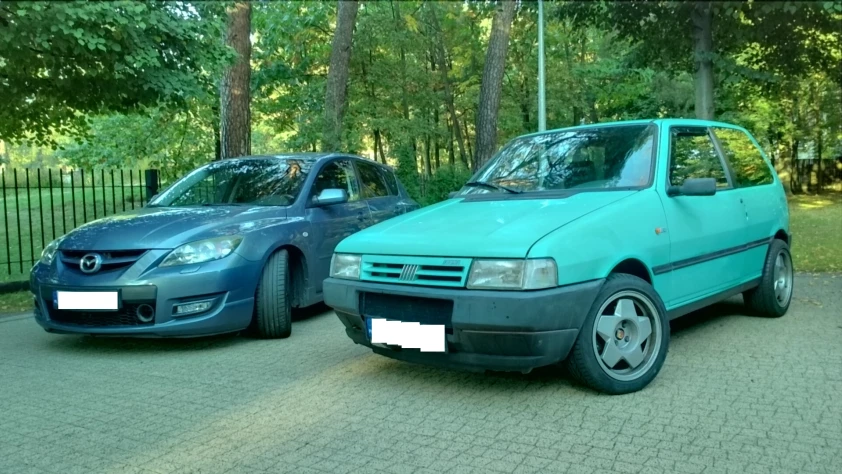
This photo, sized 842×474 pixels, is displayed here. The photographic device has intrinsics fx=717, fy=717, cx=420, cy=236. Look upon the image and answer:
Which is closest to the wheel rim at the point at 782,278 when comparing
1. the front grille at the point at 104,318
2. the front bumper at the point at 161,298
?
the front bumper at the point at 161,298

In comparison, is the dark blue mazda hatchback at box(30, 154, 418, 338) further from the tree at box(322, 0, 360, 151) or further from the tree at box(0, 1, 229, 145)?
the tree at box(322, 0, 360, 151)

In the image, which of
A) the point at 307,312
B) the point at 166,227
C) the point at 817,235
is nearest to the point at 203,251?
the point at 166,227

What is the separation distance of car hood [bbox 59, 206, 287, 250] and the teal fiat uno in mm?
1501

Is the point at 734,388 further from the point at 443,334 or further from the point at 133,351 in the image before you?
the point at 133,351

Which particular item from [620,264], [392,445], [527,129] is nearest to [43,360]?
[392,445]

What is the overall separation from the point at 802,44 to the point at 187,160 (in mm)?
16754

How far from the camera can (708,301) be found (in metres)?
5.09

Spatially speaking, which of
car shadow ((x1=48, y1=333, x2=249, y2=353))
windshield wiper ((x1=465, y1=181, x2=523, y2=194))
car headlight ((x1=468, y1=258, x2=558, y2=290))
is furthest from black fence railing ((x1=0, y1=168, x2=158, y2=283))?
car headlight ((x1=468, y1=258, x2=558, y2=290))

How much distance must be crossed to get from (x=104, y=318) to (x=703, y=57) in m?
14.1

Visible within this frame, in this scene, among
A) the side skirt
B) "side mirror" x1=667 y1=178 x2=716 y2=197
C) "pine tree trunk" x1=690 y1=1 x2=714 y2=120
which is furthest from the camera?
"pine tree trunk" x1=690 y1=1 x2=714 y2=120

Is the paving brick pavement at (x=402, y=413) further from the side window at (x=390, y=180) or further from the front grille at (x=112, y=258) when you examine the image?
the side window at (x=390, y=180)

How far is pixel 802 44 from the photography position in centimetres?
1700

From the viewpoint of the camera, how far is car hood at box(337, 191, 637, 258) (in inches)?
150

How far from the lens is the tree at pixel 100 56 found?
698 centimetres
